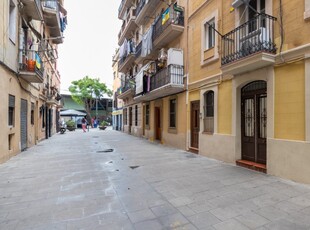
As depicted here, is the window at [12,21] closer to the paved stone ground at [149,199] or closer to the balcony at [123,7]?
the paved stone ground at [149,199]

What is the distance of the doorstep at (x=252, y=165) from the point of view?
5.96m

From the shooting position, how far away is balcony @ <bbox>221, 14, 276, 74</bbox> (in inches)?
220

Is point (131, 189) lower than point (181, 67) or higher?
lower

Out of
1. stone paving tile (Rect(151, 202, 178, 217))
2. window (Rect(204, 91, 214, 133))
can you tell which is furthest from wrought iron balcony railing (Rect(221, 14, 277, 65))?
stone paving tile (Rect(151, 202, 178, 217))

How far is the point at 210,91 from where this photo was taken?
866cm

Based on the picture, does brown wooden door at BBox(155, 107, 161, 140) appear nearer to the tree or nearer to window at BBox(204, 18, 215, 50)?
window at BBox(204, 18, 215, 50)

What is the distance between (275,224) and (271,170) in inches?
116

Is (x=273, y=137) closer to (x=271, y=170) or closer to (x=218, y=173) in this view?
(x=271, y=170)

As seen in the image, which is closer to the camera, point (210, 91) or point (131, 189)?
point (131, 189)

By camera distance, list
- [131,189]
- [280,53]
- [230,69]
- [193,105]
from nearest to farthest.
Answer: [131,189] < [280,53] < [230,69] < [193,105]

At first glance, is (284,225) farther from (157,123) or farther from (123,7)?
(123,7)

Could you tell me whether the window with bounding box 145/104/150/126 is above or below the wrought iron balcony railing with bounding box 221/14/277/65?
below

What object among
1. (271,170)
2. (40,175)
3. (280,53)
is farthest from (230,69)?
(40,175)

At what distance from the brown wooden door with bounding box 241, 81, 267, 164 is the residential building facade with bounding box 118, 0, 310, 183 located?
3 cm
